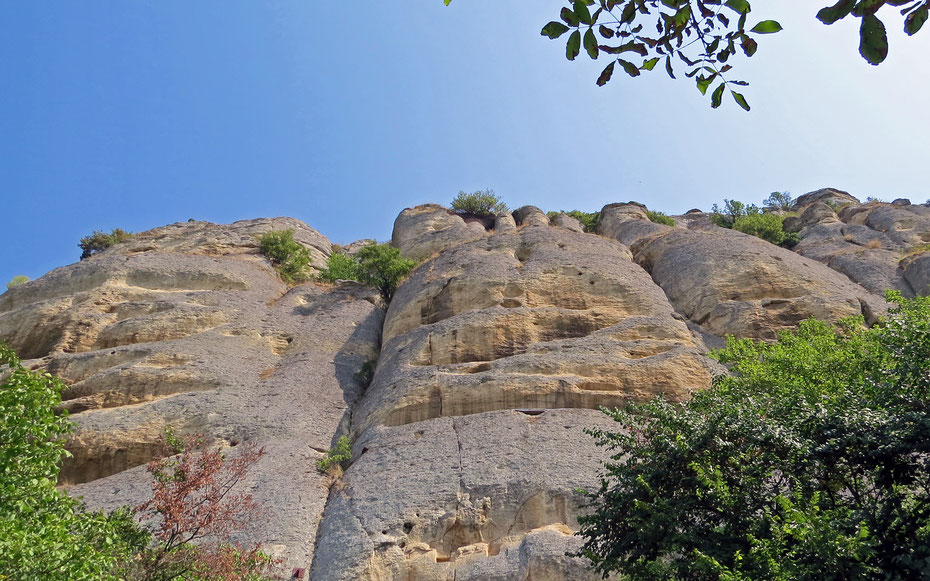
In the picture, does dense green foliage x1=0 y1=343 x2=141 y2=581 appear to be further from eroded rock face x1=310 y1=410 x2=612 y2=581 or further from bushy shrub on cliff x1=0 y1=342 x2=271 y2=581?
eroded rock face x1=310 y1=410 x2=612 y2=581

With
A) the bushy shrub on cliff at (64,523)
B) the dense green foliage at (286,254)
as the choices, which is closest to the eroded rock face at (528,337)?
the bushy shrub on cliff at (64,523)

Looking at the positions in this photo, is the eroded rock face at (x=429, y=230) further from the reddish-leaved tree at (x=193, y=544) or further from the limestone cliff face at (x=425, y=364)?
the reddish-leaved tree at (x=193, y=544)

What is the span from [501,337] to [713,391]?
7107mm

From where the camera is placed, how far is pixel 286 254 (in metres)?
30.9

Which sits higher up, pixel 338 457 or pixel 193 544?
pixel 338 457

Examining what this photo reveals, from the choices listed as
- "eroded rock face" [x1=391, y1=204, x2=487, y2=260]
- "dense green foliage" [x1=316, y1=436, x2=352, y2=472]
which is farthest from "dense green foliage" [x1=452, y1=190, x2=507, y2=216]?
"dense green foliage" [x1=316, y1=436, x2=352, y2=472]

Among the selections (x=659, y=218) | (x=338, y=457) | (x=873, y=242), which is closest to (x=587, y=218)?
(x=659, y=218)

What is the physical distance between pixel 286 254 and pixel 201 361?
38.5ft

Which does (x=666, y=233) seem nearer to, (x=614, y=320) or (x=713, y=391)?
(x=614, y=320)

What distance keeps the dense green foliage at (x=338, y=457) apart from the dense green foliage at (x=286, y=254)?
14094 millimetres

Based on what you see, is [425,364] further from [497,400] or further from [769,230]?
[769,230]

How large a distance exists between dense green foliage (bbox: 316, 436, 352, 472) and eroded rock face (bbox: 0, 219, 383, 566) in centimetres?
28

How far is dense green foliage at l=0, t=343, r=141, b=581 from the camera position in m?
7.61

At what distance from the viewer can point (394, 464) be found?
15.0 m
